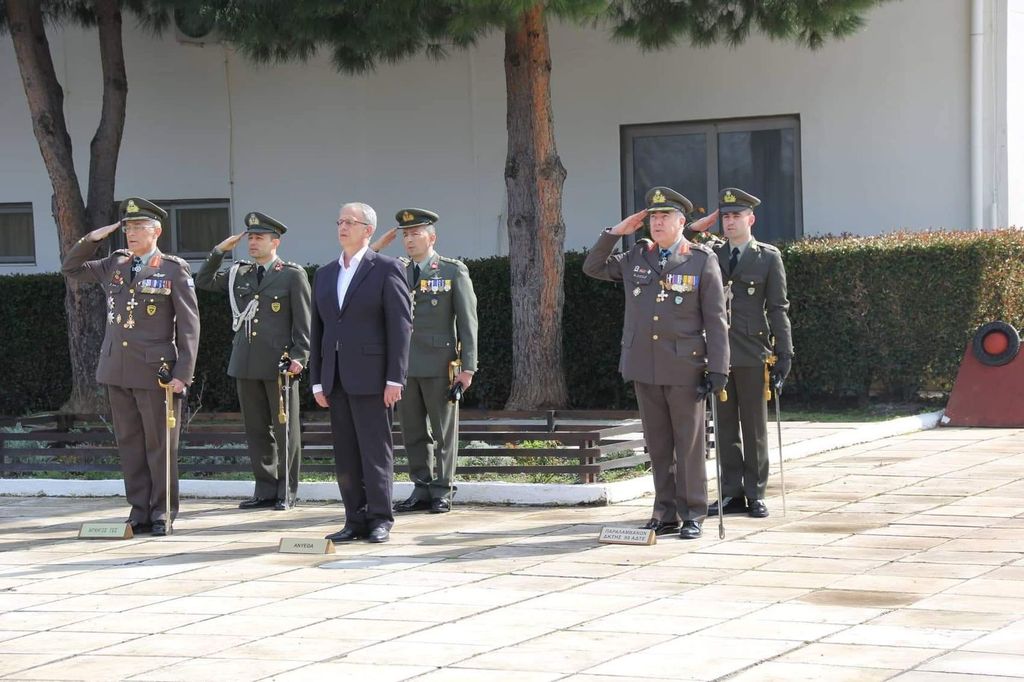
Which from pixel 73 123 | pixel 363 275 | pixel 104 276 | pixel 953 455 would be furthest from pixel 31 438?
pixel 73 123

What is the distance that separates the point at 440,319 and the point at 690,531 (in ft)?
7.96

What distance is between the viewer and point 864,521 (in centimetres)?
920

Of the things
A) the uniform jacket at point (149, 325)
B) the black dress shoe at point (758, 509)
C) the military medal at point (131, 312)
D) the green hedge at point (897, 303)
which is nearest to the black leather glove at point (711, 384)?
the black dress shoe at point (758, 509)

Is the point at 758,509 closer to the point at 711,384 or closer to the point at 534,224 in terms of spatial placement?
the point at 711,384

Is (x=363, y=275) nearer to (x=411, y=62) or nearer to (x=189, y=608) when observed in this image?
(x=189, y=608)

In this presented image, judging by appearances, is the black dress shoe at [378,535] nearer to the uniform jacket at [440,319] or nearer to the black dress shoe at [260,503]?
the uniform jacket at [440,319]

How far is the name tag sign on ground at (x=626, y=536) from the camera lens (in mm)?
8570

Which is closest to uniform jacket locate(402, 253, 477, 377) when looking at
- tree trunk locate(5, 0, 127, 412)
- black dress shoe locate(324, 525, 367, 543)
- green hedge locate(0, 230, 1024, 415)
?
black dress shoe locate(324, 525, 367, 543)

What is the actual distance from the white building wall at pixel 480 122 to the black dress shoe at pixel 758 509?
7985 millimetres

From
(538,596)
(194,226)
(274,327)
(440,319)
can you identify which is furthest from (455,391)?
(194,226)

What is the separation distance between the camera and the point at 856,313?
1502cm

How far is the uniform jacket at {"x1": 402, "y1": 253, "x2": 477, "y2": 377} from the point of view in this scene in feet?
33.4

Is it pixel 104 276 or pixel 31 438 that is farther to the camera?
pixel 31 438

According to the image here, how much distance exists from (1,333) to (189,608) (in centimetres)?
1218
